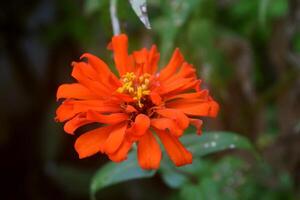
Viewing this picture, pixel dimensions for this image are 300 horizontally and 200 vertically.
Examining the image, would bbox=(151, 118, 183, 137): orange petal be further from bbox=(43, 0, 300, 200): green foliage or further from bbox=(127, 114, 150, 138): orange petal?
bbox=(43, 0, 300, 200): green foliage

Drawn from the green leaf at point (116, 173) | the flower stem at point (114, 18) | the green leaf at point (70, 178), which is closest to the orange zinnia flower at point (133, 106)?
the flower stem at point (114, 18)

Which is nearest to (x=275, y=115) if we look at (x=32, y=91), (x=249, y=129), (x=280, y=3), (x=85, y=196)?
(x=249, y=129)

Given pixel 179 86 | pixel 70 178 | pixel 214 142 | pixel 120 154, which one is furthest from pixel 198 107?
pixel 70 178

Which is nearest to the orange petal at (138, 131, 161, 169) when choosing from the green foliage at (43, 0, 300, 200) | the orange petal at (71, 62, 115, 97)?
the orange petal at (71, 62, 115, 97)

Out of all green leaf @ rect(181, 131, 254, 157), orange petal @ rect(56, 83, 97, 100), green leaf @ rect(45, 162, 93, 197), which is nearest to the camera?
orange petal @ rect(56, 83, 97, 100)

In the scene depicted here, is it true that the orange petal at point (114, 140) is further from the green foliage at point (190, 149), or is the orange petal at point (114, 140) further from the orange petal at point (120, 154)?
the green foliage at point (190, 149)

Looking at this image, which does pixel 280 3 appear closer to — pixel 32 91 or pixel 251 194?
pixel 251 194
